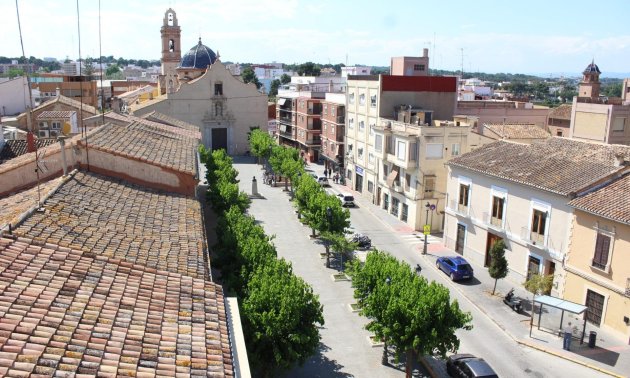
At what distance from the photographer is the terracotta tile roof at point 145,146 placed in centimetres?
2289

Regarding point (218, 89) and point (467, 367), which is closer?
point (467, 367)

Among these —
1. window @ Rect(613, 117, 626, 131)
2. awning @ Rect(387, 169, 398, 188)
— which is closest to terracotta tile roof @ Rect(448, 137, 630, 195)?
awning @ Rect(387, 169, 398, 188)

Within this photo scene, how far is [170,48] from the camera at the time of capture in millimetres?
88562

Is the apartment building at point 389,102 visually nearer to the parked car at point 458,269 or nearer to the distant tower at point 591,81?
the parked car at point 458,269

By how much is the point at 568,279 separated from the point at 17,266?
27.4m

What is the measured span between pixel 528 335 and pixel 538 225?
7.55 m

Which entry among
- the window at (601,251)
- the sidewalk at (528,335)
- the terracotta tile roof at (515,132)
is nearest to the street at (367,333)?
the sidewalk at (528,335)

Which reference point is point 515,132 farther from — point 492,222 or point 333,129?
point 333,129

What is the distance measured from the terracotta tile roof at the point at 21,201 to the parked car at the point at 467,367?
17.2 meters

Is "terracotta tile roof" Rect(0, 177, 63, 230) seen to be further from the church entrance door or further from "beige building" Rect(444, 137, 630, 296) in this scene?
the church entrance door

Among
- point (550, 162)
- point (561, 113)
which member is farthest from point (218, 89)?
point (550, 162)

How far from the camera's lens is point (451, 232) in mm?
39969

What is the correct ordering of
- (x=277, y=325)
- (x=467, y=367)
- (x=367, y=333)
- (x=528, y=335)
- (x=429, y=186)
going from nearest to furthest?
(x=277, y=325), (x=467, y=367), (x=367, y=333), (x=528, y=335), (x=429, y=186)

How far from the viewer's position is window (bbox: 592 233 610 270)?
26.7 meters
